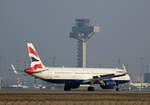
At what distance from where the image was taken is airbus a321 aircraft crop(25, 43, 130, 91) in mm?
92250

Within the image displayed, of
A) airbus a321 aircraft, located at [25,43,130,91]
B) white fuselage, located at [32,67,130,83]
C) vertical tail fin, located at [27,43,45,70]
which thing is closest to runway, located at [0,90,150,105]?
vertical tail fin, located at [27,43,45,70]

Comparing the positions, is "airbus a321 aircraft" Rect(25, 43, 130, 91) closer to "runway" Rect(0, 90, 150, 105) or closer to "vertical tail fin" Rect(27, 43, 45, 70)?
"vertical tail fin" Rect(27, 43, 45, 70)

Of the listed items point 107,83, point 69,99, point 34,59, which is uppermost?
point 34,59

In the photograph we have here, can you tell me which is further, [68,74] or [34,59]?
[68,74]

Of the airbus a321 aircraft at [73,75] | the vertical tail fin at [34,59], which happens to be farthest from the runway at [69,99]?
the airbus a321 aircraft at [73,75]

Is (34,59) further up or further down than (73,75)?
further up

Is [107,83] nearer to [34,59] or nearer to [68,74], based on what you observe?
[68,74]

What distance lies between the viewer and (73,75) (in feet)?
314

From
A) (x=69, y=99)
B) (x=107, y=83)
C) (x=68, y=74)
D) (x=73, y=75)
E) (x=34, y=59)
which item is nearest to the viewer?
(x=69, y=99)

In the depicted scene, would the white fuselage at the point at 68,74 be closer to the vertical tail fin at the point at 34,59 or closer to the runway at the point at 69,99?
the vertical tail fin at the point at 34,59

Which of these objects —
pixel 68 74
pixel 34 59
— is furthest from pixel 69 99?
pixel 68 74

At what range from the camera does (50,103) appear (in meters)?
55.5

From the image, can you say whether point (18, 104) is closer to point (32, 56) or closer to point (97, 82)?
point (32, 56)

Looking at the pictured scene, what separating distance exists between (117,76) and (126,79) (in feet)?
17.3
